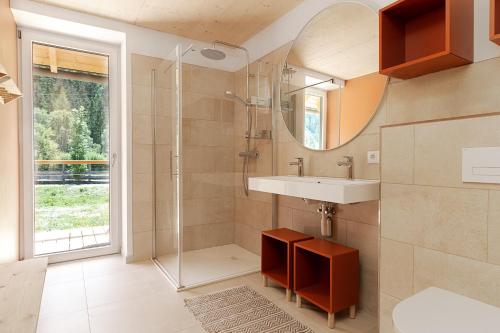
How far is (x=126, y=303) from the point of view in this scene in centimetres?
206

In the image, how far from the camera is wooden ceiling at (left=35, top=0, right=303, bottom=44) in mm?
2439

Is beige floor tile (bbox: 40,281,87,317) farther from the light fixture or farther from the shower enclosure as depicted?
the light fixture

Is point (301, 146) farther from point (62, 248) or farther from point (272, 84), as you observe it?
point (62, 248)

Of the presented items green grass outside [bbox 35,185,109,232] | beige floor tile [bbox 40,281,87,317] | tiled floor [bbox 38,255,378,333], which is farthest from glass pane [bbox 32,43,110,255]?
beige floor tile [bbox 40,281,87,317]

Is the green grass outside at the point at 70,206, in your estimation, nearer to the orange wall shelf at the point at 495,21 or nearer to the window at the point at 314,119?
the window at the point at 314,119

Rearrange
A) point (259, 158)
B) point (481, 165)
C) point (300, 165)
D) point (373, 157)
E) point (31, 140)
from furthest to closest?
point (259, 158)
point (31, 140)
point (300, 165)
point (373, 157)
point (481, 165)

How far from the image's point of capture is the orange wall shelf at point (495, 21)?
3.81 feet

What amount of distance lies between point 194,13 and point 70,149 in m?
1.78

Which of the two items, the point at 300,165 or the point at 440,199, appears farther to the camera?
the point at 300,165

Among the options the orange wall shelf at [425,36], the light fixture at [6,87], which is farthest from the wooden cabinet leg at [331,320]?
the light fixture at [6,87]

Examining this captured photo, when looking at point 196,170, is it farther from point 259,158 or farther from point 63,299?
point 63,299

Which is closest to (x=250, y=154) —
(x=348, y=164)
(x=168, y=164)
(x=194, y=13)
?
(x=168, y=164)

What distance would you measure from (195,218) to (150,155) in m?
0.84

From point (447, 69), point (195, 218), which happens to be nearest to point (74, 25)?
point (195, 218)
